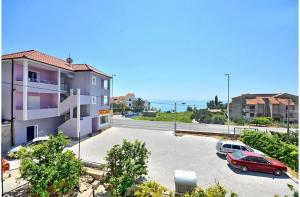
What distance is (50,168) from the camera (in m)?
9.01

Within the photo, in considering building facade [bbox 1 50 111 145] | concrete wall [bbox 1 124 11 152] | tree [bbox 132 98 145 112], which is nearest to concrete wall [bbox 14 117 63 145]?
building facade [bbox 1 50 111 145]

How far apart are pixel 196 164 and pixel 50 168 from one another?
37.5ft

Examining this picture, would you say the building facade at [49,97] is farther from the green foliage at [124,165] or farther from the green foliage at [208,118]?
the green foliage at [208,118]

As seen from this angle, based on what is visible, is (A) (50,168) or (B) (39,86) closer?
(A) (50,168)


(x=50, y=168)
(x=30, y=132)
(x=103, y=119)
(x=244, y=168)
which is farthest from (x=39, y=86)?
(x=244, y=168)

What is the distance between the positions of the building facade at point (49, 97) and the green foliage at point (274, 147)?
1903 centimetres

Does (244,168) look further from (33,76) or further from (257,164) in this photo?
Answer: (33,76)

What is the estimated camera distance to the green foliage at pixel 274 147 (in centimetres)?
1564

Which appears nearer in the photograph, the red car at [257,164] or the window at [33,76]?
the red car at [257,164]

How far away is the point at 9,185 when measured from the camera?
1108 centimetres

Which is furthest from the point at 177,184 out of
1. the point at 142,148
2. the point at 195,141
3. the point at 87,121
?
the point at 87,121

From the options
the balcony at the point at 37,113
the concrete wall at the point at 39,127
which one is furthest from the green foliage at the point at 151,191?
the concrete wall at the point at 39,127

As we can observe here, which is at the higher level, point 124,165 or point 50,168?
point 50,168

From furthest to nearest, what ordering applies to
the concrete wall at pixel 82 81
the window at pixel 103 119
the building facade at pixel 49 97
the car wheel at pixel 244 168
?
1. the window at pixel 103 119
2. the concrete wall at pixel 82 81
3. the building facade at pixel 49 97
4. the car wheel at pixel 244 168
